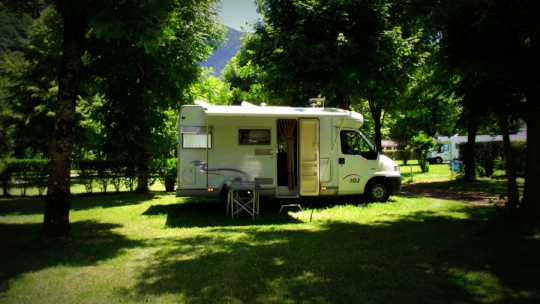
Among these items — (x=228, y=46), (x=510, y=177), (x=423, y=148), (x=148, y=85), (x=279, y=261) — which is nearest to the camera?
(x=279, y=261)

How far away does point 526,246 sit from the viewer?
5.21m

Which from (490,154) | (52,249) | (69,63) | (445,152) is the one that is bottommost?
(52,249)

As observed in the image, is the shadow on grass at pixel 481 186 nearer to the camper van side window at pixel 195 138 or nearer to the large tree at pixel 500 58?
the large tree at pixel 500 58

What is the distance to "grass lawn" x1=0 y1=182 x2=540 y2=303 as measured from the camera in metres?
3.88

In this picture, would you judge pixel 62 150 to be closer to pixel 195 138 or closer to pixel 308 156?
pixel 195 138

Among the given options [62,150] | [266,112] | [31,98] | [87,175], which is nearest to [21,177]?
[87,175]

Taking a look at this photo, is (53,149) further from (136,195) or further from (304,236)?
(136,195)

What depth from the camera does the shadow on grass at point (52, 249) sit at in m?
4.90

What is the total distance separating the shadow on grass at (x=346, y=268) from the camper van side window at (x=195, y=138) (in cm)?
313

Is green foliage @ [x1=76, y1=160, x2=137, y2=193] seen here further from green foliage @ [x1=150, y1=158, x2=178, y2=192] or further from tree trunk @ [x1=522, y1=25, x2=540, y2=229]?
tree trunk @ [x1=522, y1=25, x2=540, y2=229]

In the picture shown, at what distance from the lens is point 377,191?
35.1 feet

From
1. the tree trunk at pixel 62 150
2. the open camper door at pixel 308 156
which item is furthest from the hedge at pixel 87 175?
the tree trunk at pixel 62 150

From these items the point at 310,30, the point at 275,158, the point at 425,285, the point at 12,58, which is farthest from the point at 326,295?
the point at 12,58

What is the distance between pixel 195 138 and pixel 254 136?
156 centimetres
